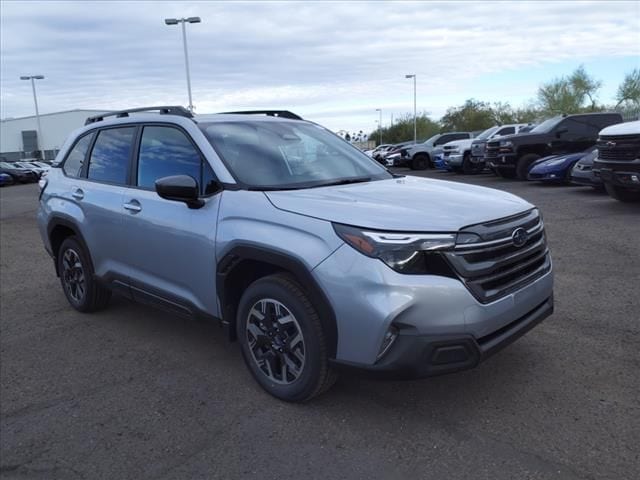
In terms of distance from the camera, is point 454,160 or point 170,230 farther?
point 454,160

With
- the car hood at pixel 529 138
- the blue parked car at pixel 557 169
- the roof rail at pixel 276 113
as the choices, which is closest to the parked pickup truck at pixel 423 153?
the car hood at pixel 529 138

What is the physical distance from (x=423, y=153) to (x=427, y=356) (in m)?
24.1

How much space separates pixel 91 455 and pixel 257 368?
1052mm

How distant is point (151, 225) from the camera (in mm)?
4098

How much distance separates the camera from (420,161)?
26.5 meters

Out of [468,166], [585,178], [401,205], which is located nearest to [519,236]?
[401,205]

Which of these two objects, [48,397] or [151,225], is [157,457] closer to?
[48,397]

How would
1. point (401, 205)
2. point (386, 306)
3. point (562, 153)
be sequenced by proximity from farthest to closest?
1. point (562, 153)
2. point (401, 205)
3. point (386, 306)

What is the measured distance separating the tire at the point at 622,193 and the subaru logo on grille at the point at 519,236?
7.35 m

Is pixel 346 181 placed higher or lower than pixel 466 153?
higher

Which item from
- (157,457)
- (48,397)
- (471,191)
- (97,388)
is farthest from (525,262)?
(48,397)

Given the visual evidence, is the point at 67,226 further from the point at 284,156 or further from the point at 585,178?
the point at 585,178

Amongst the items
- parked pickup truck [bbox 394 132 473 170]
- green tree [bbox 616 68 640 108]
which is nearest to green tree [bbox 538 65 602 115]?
green tree [bbox 616 68 640 108]

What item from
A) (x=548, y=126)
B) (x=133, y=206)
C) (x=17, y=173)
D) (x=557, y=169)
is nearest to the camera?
(x=133, y=206)
